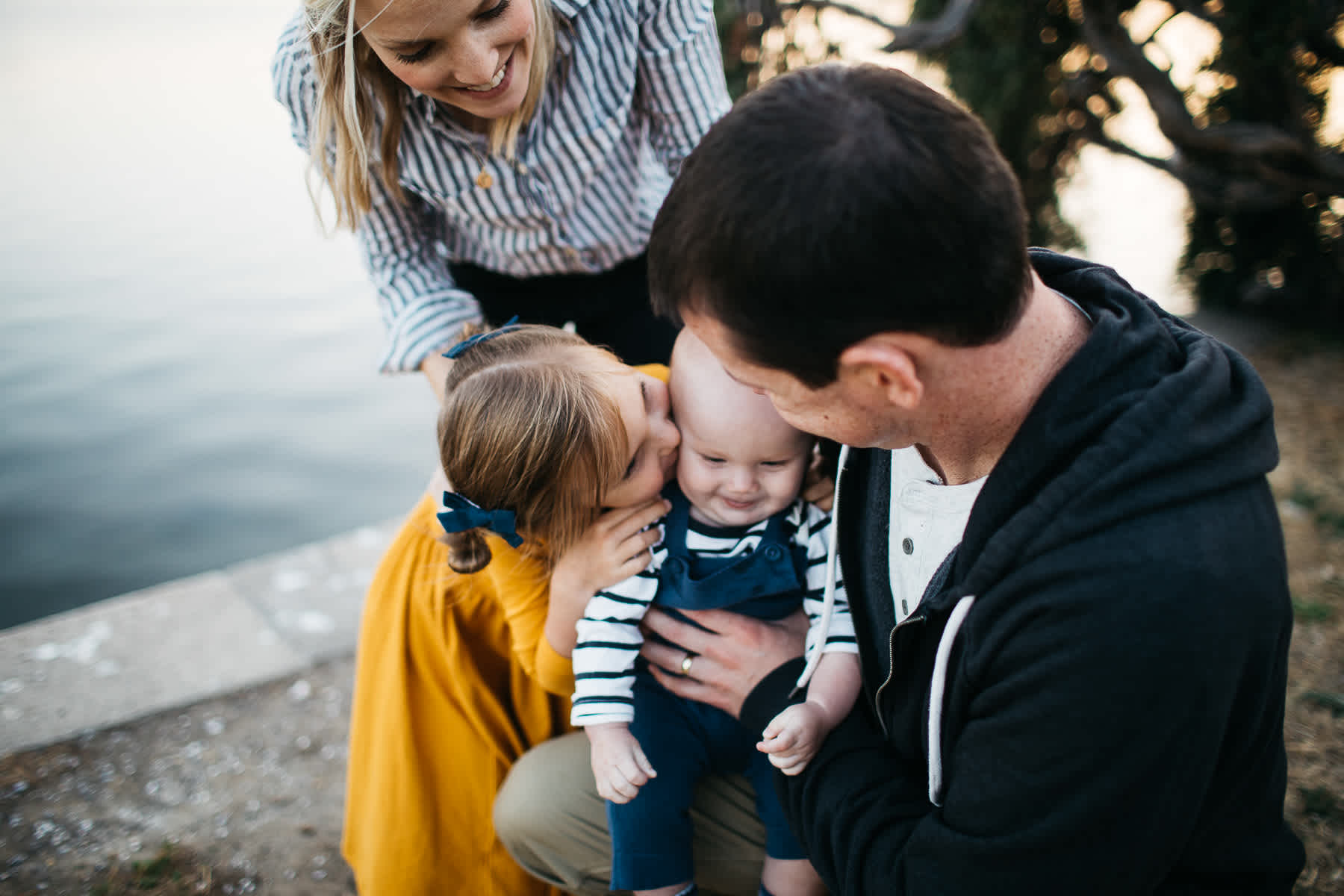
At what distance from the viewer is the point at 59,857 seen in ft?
7.65

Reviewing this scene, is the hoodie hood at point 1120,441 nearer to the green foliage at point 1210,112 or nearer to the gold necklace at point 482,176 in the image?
the gold necklace at point 482,176

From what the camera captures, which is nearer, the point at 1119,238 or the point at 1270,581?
the point at 1270,581

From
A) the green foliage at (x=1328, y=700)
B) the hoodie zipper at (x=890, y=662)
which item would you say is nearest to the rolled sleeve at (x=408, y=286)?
the hoodie zipper at (x=890, y=662)

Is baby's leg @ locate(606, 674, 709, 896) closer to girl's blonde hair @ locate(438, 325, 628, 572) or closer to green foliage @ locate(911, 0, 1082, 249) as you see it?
girl's blonde hair @ locate(438, 325, 628, 572)

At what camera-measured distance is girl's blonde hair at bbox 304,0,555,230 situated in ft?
5.55

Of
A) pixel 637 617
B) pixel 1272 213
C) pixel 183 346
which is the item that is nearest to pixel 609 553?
pixel 637 617

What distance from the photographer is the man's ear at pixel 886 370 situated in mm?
1190

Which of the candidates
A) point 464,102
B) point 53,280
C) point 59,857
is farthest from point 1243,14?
point 53,280

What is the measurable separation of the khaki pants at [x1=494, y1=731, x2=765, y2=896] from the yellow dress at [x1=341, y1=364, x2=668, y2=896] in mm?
124

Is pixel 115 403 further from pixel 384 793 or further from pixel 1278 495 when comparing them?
pixel 1278 495

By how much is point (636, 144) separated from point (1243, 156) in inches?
121

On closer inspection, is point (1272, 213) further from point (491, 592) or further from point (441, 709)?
point (441, 709)

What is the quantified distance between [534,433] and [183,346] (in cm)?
503

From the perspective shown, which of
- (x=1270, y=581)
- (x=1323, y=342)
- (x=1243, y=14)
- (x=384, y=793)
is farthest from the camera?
(x=1323, y=342)
